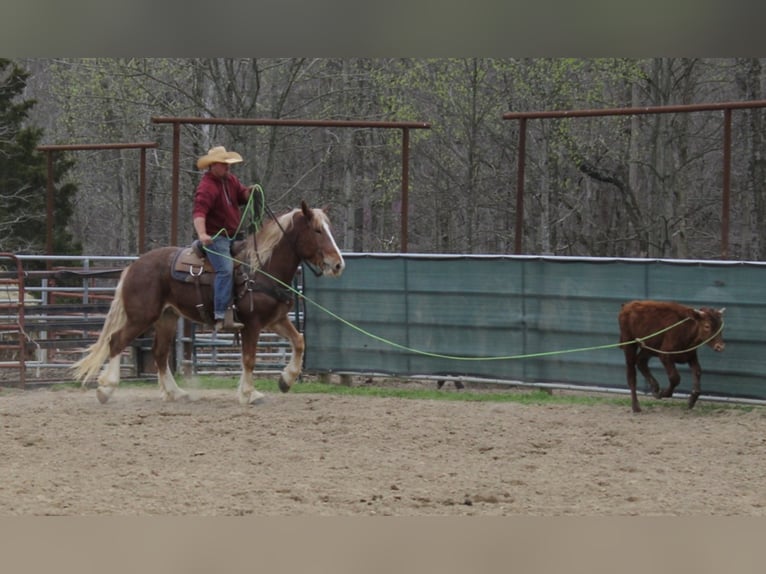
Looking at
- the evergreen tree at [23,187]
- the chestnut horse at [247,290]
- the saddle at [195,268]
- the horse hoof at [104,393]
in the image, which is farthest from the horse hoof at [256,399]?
the evergreen tree at [23,187]

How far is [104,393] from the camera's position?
10.6 m

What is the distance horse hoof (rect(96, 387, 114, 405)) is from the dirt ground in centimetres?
11

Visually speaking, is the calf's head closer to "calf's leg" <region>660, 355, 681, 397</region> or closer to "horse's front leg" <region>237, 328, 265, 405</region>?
"calf's leg" <region>660, 355, 681, 397</region>

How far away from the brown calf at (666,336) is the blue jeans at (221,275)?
3.59m

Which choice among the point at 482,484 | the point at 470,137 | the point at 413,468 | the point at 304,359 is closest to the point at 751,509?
the point at 482,484

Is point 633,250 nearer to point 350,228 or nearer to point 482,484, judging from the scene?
point 350,228

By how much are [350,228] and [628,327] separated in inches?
462

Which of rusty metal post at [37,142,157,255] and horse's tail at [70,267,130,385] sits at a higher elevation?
rusty metal post at [37,142,157,255]

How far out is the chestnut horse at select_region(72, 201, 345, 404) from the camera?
33.5 ft

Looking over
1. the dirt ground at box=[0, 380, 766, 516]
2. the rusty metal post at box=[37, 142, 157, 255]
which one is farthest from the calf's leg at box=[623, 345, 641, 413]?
the rusty metal post at box=[37, 142, 157, 255]

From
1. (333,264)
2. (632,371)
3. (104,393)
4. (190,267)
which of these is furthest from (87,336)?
(632,371)

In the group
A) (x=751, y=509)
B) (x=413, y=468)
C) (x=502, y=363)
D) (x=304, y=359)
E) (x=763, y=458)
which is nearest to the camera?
(x=751, y=509)

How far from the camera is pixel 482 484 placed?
6660mm

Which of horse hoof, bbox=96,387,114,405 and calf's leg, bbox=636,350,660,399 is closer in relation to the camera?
calf's leg, bbox=636,350,660,399
